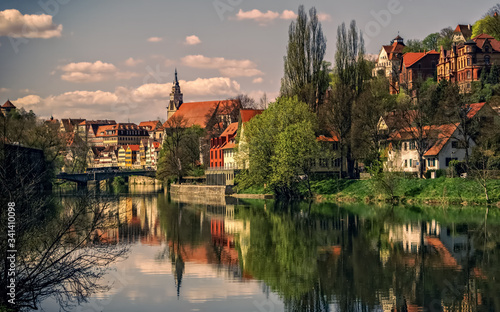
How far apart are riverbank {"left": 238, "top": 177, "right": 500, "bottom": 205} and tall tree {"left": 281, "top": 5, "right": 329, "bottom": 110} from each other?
13.6 meters

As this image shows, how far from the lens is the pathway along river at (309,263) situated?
26.9 meters

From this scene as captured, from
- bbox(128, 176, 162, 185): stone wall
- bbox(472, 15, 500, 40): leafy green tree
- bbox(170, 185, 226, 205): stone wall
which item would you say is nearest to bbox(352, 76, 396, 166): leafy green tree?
bbox(170, 185, 226, 205): stone wall

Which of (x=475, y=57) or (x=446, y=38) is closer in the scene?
(x=475, y=57)

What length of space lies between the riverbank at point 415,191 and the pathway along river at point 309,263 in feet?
15.8

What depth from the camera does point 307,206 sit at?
228ft

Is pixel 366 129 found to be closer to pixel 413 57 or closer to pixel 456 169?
pixel 456 169

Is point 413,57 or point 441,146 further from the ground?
point 413,57

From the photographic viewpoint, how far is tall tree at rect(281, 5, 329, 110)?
90.4 m

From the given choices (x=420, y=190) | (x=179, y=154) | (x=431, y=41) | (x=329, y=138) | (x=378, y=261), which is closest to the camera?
(x=378, y=261)

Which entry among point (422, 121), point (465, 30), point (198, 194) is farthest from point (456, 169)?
point (465, 30)

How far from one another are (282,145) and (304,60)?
18.9 metres

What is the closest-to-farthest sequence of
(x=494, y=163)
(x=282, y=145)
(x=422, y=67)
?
(x=494, y=163), (x=282, y=145), (x=422, y=67)

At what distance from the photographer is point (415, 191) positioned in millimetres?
71000

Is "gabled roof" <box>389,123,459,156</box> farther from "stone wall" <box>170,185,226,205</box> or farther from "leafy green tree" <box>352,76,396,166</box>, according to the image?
"stone wall" <box>170,185,226,205</box>
